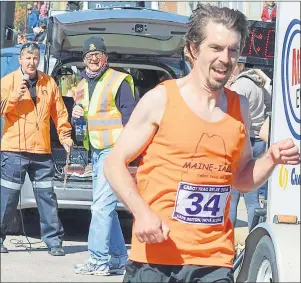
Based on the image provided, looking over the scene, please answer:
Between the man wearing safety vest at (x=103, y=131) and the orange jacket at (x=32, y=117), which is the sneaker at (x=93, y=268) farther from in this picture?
the orange jacket at (x=32, y=117)

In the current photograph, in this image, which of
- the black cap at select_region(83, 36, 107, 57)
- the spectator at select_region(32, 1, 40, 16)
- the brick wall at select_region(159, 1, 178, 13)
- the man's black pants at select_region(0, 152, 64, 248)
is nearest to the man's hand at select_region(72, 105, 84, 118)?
the black cap at select_region(83, 36, 107, 57)

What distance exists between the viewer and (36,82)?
6.77m

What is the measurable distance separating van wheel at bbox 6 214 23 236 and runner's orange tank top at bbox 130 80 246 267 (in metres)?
3.95

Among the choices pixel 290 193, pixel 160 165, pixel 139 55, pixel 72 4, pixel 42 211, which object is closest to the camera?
pixel 160 165

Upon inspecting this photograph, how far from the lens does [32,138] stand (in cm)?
696

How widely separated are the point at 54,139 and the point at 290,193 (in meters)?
4.17

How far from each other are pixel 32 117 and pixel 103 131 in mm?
545

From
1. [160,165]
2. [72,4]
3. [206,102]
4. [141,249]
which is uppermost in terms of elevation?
[72,4]

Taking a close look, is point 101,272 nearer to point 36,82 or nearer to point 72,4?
point 36,82

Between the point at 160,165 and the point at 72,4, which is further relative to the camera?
the point at 72,4

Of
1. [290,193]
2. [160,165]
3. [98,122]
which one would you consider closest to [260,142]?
[98,122]

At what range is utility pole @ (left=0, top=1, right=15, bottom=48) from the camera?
13.8 feet

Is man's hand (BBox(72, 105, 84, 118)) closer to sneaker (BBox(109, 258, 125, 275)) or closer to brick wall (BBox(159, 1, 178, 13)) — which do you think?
sneaker (BBox(109, 258, 125, 275))

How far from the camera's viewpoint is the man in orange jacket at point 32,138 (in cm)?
649
